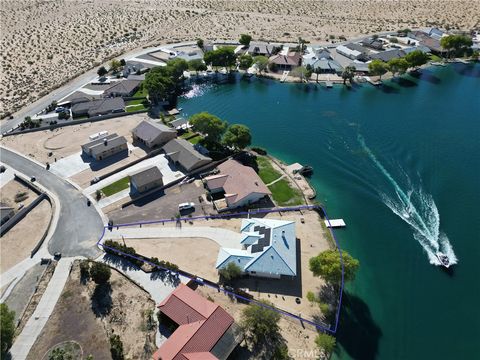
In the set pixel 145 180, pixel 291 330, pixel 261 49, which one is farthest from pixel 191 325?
pixel 261 49

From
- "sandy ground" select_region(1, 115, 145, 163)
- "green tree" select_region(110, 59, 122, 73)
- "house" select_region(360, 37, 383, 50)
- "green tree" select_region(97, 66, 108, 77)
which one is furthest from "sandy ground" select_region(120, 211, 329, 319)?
"house" select_region(360, 37, 383, 50)

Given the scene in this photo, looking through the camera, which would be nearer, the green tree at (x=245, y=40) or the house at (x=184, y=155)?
the house at (x=184, y=155)

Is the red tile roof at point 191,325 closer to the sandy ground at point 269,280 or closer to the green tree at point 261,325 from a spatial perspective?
the green tree at point 261,325

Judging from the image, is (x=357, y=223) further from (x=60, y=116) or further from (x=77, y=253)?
(x=60, y=116)

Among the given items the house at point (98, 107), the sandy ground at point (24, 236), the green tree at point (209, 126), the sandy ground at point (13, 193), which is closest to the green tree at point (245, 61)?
the house at point (98, 107)

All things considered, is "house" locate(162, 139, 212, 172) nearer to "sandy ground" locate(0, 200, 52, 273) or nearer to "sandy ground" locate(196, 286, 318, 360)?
"sandy ground" locate(0, 200, 52, 273)

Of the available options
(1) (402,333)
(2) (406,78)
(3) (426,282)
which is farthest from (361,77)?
(1) (402,333)

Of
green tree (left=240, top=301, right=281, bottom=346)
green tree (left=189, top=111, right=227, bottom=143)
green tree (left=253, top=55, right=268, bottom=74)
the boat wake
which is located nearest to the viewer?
green tree (left=240, top=301, right=281, bottom=346)
